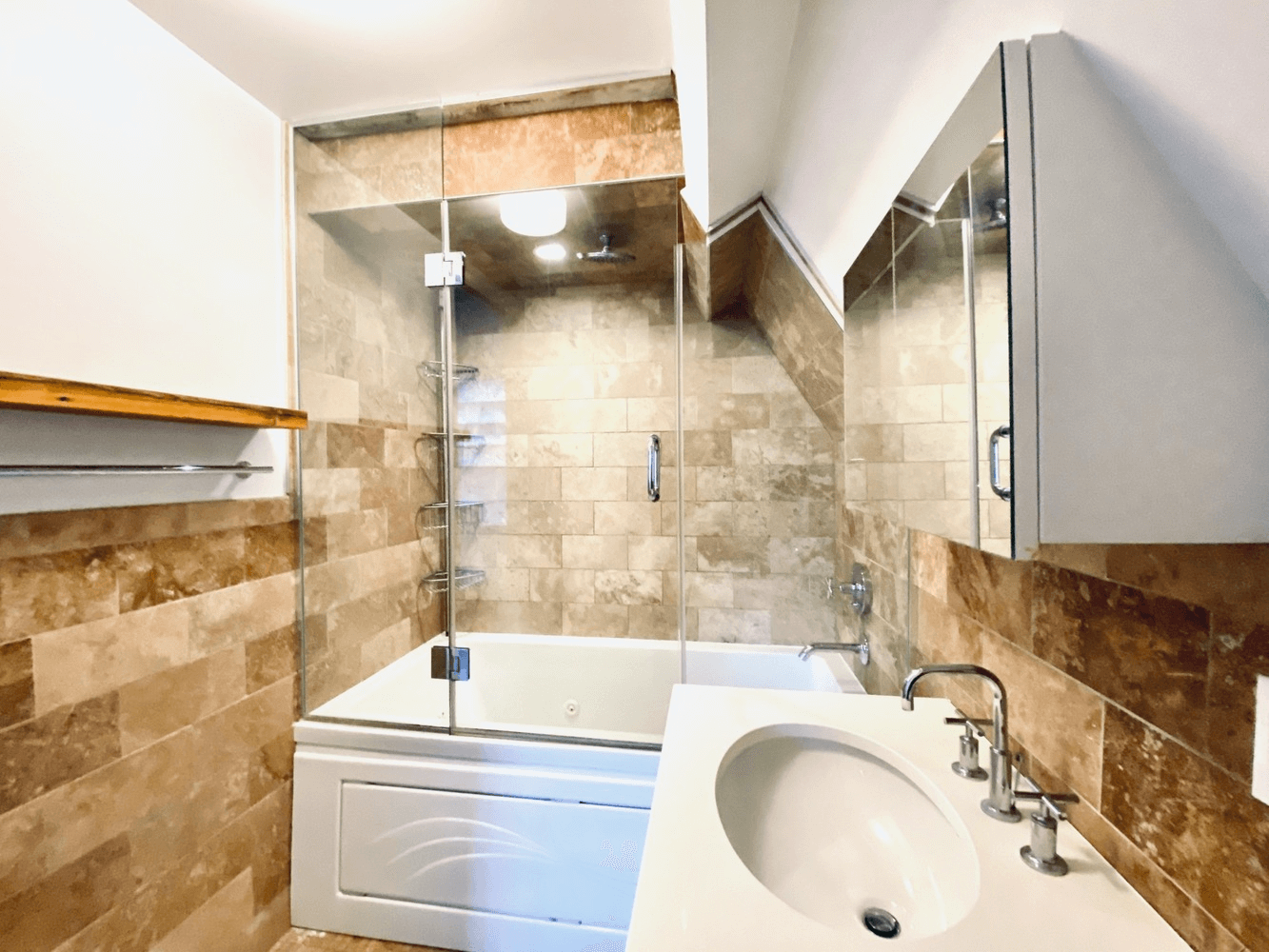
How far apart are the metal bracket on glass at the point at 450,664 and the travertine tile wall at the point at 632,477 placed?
0.28 metres

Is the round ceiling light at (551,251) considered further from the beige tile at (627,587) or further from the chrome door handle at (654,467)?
the beige tile at (627,587)

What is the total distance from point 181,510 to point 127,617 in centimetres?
30

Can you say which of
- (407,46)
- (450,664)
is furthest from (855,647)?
(407,46)

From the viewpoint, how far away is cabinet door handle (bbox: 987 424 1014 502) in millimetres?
542

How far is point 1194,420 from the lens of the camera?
0.49 metres

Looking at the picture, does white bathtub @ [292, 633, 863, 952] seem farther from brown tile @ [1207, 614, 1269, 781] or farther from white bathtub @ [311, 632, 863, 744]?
brown tile @ [1207, 614, 1269, 781]

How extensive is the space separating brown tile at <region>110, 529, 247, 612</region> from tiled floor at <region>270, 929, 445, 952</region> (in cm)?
122

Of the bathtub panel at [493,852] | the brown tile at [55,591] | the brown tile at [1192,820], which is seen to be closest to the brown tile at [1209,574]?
the brown tile at [1192,820]

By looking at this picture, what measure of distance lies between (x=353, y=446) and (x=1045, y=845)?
7.39 feet

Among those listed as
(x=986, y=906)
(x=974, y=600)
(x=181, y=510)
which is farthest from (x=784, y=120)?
(x=181, y=510)

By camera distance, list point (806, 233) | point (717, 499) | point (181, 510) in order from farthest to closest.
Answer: point (717, 499) < point (806, 233) < point (181, 510)

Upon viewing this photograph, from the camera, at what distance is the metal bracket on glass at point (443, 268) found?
6.66 feet

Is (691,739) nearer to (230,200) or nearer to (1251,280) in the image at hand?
A: (1251,280)

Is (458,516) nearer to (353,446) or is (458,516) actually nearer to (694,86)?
(353,446)
